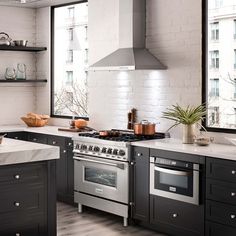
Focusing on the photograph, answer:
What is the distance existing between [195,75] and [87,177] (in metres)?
1.83

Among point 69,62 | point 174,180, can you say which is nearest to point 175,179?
point 174,180

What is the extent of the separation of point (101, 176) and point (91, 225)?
599 millimetres

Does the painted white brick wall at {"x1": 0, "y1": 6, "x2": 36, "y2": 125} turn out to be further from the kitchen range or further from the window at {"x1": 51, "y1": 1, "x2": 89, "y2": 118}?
the kitchen range

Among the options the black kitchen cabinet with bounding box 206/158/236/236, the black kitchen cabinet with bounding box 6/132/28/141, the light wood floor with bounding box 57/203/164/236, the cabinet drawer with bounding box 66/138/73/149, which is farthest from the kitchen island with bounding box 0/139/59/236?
the black kitchen cabinet with bounding box 6/132/28/141

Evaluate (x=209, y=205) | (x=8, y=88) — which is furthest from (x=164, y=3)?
(x=8, y=88)

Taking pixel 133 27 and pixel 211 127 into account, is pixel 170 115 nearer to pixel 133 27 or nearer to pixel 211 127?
pixel 211 127

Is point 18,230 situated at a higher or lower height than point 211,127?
lower

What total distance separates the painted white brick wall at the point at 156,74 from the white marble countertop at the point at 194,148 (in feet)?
1.70

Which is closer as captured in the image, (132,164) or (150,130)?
(132,164)

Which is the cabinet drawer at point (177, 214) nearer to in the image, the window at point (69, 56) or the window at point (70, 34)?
the window at point (69, 56)

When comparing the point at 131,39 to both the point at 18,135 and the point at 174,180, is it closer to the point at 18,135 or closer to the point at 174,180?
the point at 174,180

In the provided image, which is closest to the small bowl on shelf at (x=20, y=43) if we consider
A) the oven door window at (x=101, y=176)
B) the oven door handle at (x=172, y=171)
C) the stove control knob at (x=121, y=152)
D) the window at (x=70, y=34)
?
the window at (x=70, y=34)

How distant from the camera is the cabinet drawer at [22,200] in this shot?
14.6 ft

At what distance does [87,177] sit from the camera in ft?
21.1
